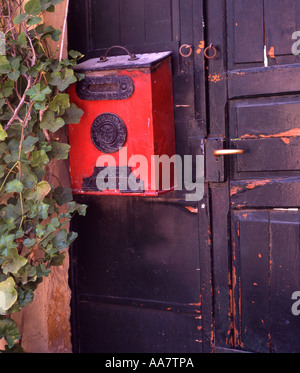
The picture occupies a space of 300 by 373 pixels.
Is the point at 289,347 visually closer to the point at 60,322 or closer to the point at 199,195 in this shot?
the point at 199,195

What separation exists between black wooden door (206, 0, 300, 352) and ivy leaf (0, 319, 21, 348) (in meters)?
0.80

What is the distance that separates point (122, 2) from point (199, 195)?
0.87 meters

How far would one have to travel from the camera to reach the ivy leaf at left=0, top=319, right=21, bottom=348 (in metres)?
1.77

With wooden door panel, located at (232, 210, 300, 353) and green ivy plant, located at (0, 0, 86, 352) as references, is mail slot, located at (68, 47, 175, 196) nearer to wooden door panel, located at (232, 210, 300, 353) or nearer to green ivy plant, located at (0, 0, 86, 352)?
green ivy plant, located at (0, 0, 86, 352)

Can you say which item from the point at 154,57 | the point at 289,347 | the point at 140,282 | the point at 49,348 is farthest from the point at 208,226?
the point at 49,348

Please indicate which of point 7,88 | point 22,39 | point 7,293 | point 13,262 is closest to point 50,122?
point 7,88

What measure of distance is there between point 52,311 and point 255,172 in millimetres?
1092

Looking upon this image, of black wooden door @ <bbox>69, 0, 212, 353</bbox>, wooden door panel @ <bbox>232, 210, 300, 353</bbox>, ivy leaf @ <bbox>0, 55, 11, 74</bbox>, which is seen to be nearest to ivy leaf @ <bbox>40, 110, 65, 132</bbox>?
ivy leaf @ <bbox>0, 55, 11, 74</bbox>

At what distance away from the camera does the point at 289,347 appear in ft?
6.04

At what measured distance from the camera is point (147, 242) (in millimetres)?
2037

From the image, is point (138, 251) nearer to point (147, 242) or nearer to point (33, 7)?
point (147, 242)

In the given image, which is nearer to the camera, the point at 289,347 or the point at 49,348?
the point at 289,347

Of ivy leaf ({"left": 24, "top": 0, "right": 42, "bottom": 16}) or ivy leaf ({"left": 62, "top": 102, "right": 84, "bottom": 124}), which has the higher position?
ivy leaf ({"left": 24, "top": 0, "right": 42, "bottom": 16})

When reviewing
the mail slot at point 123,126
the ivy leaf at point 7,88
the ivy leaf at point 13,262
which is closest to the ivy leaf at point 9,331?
the ivy leaf at point 13,262
